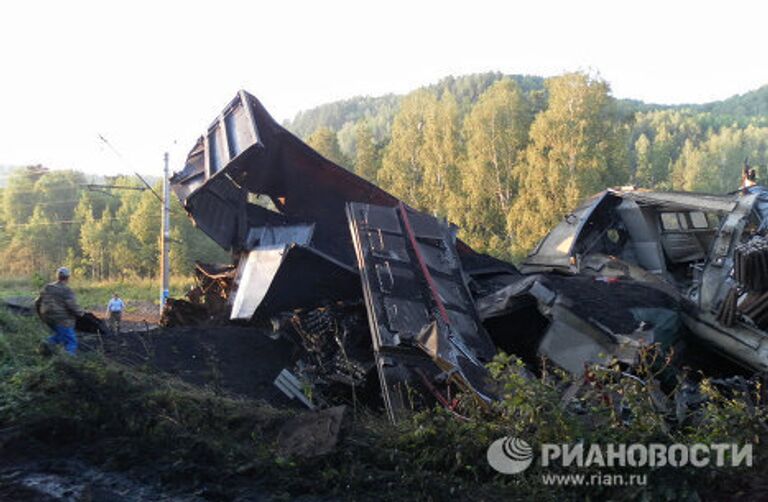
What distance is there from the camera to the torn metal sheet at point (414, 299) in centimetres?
486

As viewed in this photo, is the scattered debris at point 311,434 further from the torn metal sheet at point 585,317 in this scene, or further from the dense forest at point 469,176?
the dense forest at point 469,176

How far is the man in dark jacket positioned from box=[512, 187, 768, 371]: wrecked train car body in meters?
5.35

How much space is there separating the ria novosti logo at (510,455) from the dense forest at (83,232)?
36.6 meters

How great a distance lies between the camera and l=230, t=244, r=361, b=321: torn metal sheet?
24.1 feet

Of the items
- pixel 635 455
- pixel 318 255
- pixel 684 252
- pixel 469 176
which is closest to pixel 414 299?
pixel 318 255

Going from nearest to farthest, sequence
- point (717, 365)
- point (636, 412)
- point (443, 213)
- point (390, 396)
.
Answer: point (636, 412), point (390, 396), point (717, 365), point (443, 213)

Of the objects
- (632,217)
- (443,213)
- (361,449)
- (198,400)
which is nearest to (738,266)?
(632,217)

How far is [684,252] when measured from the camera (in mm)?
7777

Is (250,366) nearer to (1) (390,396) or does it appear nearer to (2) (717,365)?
(1) (390,396)

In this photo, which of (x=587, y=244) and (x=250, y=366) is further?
(x=587, y=244)

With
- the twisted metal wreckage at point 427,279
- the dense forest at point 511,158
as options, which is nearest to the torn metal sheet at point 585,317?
the twisted metal wreckage at point 427,279

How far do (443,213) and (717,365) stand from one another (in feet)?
92.8

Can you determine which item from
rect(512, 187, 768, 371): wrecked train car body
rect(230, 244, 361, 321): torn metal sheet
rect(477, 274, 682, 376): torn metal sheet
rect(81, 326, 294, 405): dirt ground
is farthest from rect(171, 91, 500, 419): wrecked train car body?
rect(512, 187, 768, 371): wrecked train car body

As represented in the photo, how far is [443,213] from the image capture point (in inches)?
1336
